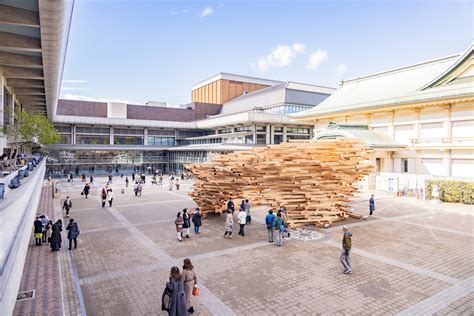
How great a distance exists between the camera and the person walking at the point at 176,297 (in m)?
6.55

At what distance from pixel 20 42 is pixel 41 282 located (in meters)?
11.4

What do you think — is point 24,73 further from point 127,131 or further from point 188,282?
point 127,131

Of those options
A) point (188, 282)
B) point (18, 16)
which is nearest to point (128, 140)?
point (18, 16)

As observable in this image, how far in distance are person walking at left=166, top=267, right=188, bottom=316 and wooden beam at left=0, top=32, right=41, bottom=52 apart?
43.9 feet

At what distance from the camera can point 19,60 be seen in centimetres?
1748

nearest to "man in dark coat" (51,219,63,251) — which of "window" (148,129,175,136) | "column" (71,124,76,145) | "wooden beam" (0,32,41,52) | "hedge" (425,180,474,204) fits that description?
"wooden beam" (0,32,41,52)

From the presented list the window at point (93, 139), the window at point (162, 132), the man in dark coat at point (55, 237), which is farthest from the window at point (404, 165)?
the window at point (93, 139)

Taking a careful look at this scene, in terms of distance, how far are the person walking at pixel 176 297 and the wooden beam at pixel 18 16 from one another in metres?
11.1

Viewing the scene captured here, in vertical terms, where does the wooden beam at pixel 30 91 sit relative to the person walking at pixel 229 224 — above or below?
above

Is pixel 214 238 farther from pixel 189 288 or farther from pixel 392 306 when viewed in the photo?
pixel 392 306

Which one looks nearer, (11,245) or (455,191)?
(11,245)

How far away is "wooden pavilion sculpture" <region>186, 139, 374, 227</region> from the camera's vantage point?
15.5m

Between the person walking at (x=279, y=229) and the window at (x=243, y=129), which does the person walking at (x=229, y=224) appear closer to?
the person walking at (x=279, y=229)

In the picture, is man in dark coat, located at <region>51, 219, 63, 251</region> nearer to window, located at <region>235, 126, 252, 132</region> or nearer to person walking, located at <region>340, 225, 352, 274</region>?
person walking, located at <region>340, 225, 352, 274</region>
